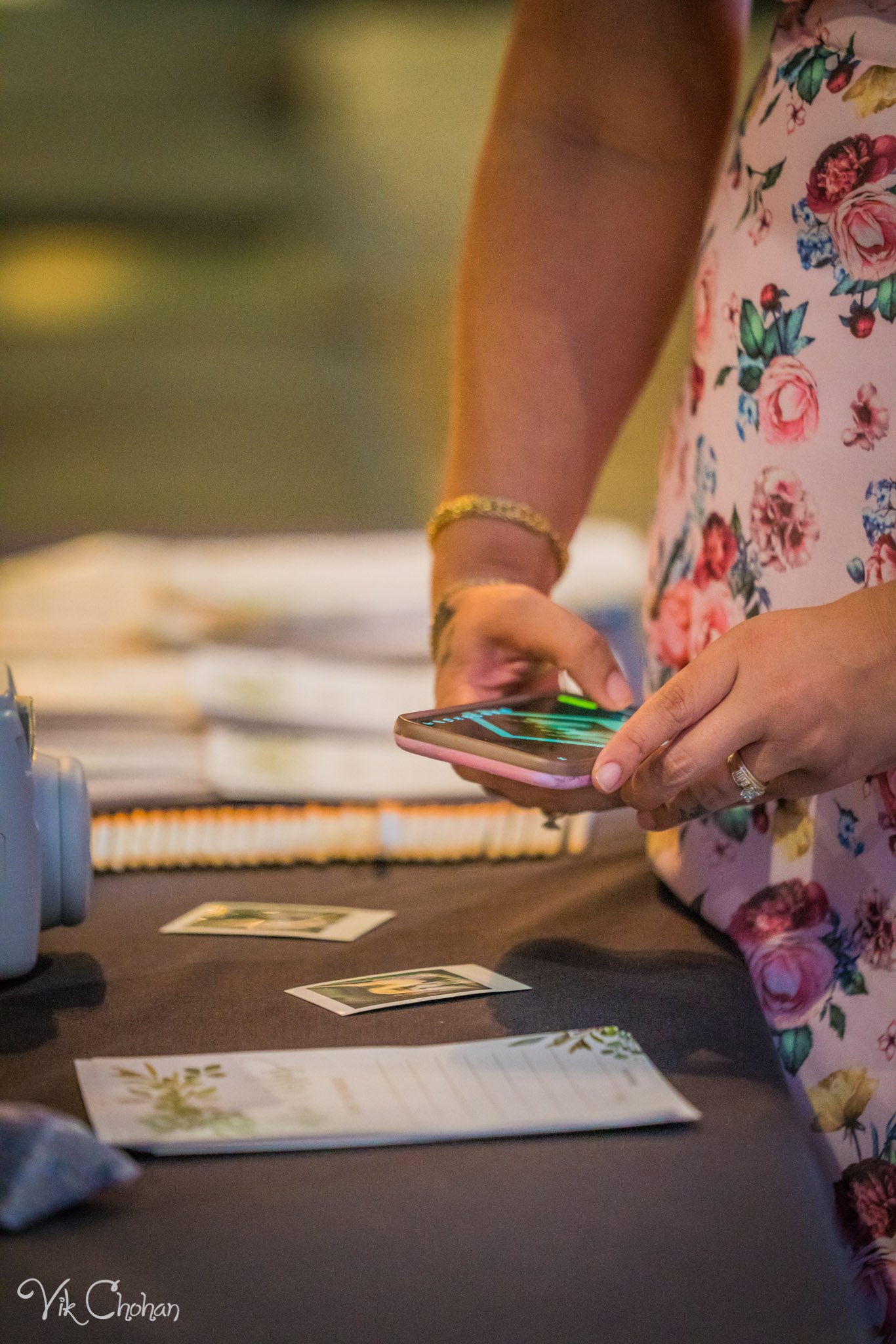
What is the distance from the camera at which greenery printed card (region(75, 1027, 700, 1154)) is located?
0.52m

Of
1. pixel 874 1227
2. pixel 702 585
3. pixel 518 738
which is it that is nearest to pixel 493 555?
pixel 702 585

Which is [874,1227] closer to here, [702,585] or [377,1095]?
[377,1095]

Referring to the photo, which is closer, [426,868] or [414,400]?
[426,868]

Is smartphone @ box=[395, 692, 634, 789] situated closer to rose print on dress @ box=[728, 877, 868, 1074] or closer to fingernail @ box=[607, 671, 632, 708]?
fingernail @ box=[607, 671, 632, 708]

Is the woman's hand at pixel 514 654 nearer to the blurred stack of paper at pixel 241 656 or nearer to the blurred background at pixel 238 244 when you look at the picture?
the blurred stack of paper at pixel 241 656

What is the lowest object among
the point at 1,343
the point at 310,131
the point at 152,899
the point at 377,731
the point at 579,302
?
the point at 152,899

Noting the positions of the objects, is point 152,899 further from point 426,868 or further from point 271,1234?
point 271,1234

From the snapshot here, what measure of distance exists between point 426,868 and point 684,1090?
0.46m

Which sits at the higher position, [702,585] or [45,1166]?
[702,585]

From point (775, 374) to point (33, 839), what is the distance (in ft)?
1.70

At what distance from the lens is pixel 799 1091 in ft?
2.26

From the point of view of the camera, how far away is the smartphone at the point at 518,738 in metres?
0.64

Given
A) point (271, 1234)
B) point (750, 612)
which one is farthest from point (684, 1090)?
point (750, 612)

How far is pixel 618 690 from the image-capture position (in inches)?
31.5
